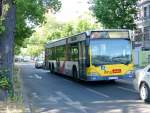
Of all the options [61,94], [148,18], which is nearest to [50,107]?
[61,94]

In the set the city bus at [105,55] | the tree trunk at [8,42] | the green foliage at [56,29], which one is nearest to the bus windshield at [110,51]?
the city bus at [105,55]

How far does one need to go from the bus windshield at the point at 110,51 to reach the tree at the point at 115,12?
1237 inches

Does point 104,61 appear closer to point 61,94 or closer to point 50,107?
point 61,94

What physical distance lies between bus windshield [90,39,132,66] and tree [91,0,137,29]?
3142 centimetres

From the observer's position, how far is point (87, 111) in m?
13.5

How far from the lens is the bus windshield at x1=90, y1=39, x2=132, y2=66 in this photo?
73.6ft

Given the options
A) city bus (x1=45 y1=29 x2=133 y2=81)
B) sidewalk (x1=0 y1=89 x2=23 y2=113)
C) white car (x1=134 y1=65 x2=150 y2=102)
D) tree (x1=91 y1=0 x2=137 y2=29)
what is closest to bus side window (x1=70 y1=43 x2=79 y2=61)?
city bus (x1=45 y1=29 x2=133 y2=81)

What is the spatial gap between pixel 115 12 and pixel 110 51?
108 ft

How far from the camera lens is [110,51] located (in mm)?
→ 22578

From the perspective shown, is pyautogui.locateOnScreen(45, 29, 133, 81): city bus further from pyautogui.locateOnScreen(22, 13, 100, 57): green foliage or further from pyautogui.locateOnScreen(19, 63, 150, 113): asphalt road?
pyautogui.locateOnScreen(22, 13, 100, 57): green foliage

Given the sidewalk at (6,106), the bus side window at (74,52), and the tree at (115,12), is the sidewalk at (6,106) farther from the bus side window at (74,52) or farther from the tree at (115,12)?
the tree at (115,12)

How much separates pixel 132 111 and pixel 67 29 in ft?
246

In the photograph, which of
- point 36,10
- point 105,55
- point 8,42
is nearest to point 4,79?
point 8,42

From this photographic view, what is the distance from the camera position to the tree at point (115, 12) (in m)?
54.2
